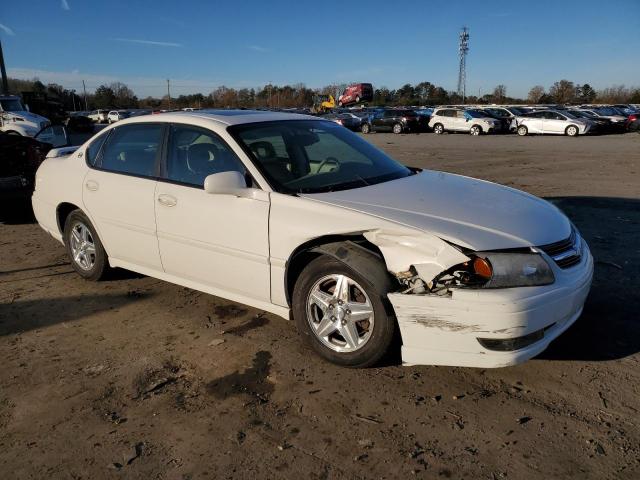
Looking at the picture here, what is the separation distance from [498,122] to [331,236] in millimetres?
30130

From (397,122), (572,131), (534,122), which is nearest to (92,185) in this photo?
(572,131)

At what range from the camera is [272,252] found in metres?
3.43

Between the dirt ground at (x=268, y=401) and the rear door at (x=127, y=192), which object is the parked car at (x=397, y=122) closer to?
the dirt ground at (x=268, y=401)

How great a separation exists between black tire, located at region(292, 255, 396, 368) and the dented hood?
38 centimetres

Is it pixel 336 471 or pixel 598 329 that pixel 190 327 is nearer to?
pixel 336 471

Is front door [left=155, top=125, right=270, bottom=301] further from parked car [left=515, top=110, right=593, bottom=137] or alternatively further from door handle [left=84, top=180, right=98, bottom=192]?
parked car [left=515, top=110, right=593, bottom=137]

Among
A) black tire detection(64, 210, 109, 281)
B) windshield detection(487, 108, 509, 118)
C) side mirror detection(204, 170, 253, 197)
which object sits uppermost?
side mirror detection(204, 170, 253, 197)

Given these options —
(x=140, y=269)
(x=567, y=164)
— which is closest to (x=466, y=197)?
(x=140, y=269)

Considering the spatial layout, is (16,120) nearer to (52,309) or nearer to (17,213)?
(17,213)

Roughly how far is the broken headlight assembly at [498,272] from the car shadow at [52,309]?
288cm

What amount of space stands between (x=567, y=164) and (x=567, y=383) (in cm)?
1229

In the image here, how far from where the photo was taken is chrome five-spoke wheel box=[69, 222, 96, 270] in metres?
4.85

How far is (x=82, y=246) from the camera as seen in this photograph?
16.2ft

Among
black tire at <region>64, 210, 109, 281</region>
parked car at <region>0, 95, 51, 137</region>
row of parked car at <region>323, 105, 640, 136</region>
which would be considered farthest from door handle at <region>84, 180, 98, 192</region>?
row of parked car at <region>323, 105, 640, 136</region>
